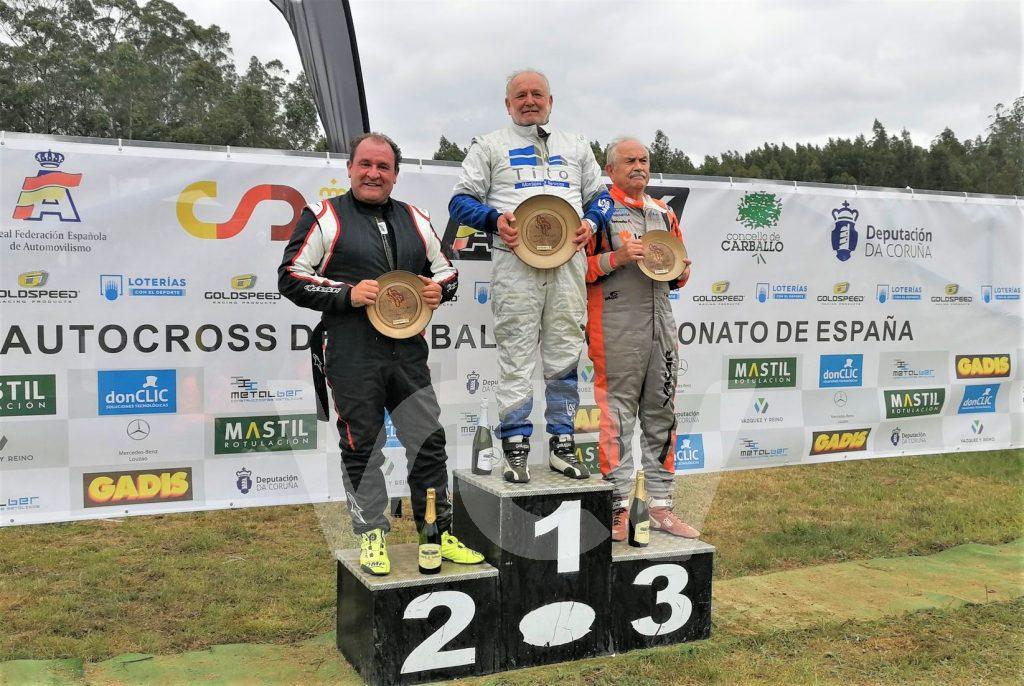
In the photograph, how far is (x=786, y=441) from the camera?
199 inches

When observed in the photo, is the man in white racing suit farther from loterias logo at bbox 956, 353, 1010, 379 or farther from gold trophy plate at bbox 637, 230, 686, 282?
loterias logo at bbox 956, 353, 1010, 379

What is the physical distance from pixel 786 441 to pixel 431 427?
304cm

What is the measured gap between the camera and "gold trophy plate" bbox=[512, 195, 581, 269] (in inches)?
119

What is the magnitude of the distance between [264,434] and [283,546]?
70 centimetres

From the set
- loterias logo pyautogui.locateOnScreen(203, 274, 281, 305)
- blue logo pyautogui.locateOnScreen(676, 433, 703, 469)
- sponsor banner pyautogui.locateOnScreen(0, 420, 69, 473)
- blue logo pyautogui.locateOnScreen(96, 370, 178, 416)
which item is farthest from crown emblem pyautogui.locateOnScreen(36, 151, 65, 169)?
blue logo pyautogui.locateOnScreen(676, 433, 703, 469)

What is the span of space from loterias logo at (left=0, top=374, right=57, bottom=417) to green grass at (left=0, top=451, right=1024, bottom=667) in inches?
31.6

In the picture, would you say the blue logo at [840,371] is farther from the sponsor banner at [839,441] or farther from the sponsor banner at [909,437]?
the sponsor banner at [909,437]

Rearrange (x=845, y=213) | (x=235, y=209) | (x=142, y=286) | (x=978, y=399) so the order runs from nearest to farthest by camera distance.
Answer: (x=142, y=286) → (x=235, y=209) → (x=845, y=213) → (x=978, y=399)

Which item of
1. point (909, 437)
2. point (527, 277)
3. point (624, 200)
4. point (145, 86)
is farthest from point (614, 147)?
point (145, 86)

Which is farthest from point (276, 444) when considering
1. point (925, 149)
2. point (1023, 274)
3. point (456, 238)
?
point (925, 149)

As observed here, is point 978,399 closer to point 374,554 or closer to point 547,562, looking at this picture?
point 547,562

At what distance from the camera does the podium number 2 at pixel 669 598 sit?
3.05 m

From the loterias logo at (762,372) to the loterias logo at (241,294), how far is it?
2837 millimetres

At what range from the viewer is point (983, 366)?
5.68 meters
